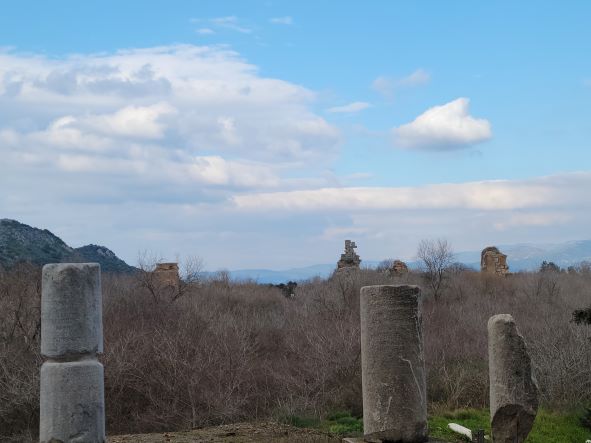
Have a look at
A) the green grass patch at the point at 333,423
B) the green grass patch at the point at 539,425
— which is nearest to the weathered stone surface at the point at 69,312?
the green grass patch at the point at 333,423

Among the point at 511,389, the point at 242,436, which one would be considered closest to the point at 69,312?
the point at 511,389

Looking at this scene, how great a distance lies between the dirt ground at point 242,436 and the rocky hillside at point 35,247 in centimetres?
3634

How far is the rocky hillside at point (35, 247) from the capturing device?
51.3m

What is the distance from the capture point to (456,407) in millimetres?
18047

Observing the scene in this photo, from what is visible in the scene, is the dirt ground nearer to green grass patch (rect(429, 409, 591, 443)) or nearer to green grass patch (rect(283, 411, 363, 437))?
green grass patch (rect(283, 411, 363, 437))

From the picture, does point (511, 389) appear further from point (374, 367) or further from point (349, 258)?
point (349, 258)

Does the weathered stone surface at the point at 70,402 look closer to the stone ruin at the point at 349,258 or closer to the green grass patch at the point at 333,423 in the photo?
the green grass patch at the point at 333,423

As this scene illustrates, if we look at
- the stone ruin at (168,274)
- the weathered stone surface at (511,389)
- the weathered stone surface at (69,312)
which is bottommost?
the weathered stone surface at (511,389)

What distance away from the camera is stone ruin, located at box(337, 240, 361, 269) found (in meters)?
43.4

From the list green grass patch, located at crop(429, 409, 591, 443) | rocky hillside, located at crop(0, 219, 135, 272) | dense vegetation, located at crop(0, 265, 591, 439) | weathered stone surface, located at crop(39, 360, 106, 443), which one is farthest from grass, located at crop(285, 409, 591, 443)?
rocky hillside, located at crop(0, 219, 135, 272)

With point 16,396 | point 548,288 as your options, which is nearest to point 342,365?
point 16,396

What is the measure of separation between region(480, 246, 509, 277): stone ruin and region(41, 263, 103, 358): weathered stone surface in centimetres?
3916

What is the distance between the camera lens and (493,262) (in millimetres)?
46875

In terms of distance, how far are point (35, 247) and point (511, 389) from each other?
4973 centimetres
